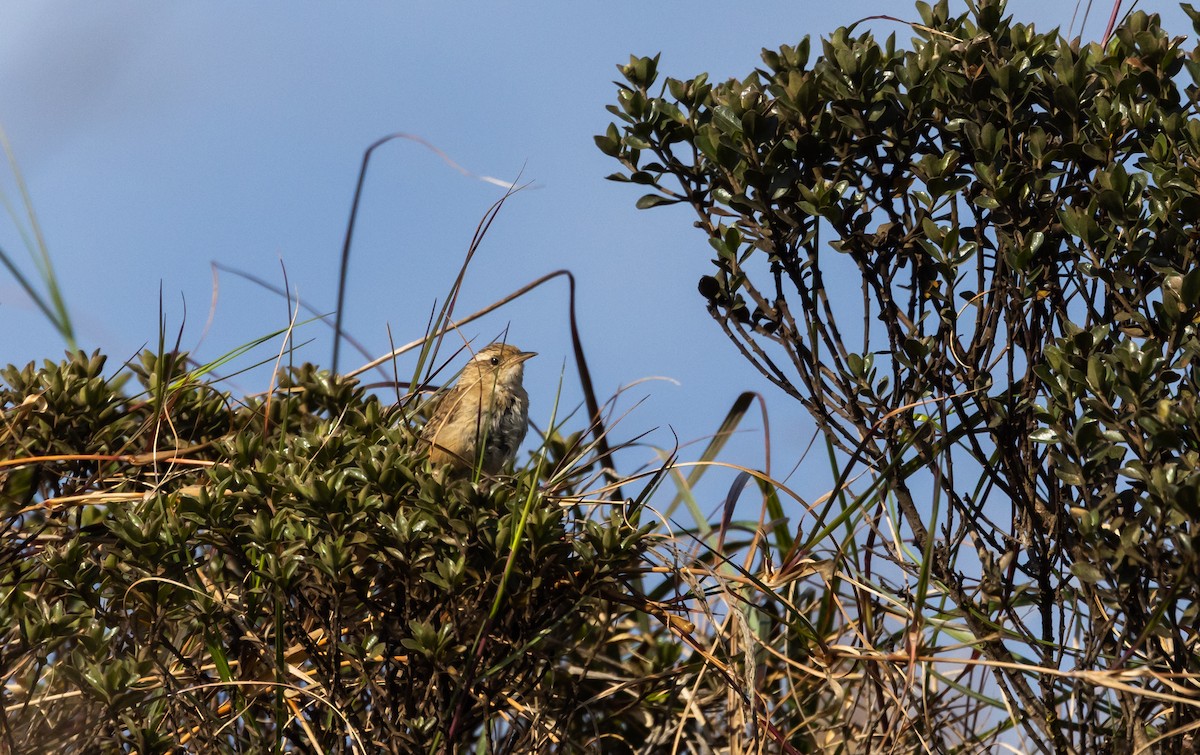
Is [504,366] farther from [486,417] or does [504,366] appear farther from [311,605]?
[311,605]

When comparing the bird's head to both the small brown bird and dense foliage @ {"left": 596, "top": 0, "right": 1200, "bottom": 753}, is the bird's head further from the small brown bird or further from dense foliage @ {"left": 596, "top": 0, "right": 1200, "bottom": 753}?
dense foliage @ {"left": 596, "top": 0, "right": 1200, "bottom": 753}

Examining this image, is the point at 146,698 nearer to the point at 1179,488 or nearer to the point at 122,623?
the point at 122,623

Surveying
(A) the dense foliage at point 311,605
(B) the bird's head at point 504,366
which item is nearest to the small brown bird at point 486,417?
(B) the bird's head at point 504,366

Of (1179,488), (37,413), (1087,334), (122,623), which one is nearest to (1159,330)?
(1087,334)

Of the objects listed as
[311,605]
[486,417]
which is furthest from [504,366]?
[311,605]

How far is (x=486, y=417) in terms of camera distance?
16.2 ft

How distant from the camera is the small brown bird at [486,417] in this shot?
5.09 metres

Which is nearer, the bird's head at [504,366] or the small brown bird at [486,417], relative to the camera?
the small brown bird at [486,417]

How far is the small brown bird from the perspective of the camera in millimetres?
5094

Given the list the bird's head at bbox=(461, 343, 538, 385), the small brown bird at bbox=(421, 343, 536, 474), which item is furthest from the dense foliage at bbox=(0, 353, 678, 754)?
the bird's head at bbox=(461, 343, 538, 385)

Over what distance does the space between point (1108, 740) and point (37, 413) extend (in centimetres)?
386

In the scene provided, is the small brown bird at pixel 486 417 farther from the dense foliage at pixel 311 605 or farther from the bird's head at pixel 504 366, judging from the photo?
the dense foliage at pixel 311 605

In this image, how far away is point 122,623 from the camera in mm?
3900

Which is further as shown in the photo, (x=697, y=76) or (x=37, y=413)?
(x=37, y=413)
